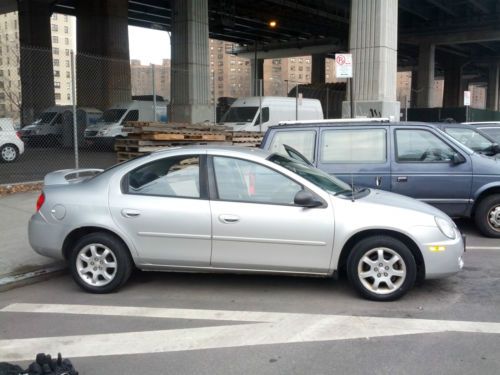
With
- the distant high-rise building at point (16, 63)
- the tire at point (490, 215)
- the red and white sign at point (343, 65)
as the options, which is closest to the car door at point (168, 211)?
the tire at point (490, 215)

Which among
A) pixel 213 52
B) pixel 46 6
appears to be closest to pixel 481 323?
pixel 46 6

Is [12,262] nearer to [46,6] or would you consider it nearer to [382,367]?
[382,367]

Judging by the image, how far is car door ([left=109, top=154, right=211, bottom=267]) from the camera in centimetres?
527

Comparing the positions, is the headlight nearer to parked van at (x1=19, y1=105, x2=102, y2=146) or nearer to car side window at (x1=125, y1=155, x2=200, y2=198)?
car side window at (x1=125, y1=155, x2=200, y2=198)

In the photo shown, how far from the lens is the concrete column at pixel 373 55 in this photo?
65.5 ft

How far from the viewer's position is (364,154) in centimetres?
789

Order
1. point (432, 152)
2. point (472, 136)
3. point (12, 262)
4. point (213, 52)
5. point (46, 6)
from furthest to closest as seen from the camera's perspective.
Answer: point (213, 52) → point (46, 6) → point (472, 136) → point (432, 152) → point (12, 262)

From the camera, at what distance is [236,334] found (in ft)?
14.5

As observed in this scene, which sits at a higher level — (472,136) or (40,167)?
(472,136)

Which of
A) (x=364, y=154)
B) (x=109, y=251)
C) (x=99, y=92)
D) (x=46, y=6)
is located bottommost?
(x=109, y=251)

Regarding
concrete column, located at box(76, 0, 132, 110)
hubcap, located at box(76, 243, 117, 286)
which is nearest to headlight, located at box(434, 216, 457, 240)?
hubcap, located at box(76, 243, 117, 286)

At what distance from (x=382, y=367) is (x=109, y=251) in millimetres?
2959

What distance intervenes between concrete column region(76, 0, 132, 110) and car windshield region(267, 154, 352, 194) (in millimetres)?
27858

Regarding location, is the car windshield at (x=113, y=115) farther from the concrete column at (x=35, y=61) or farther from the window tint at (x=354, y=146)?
the window tint at (x=354, y=146)
